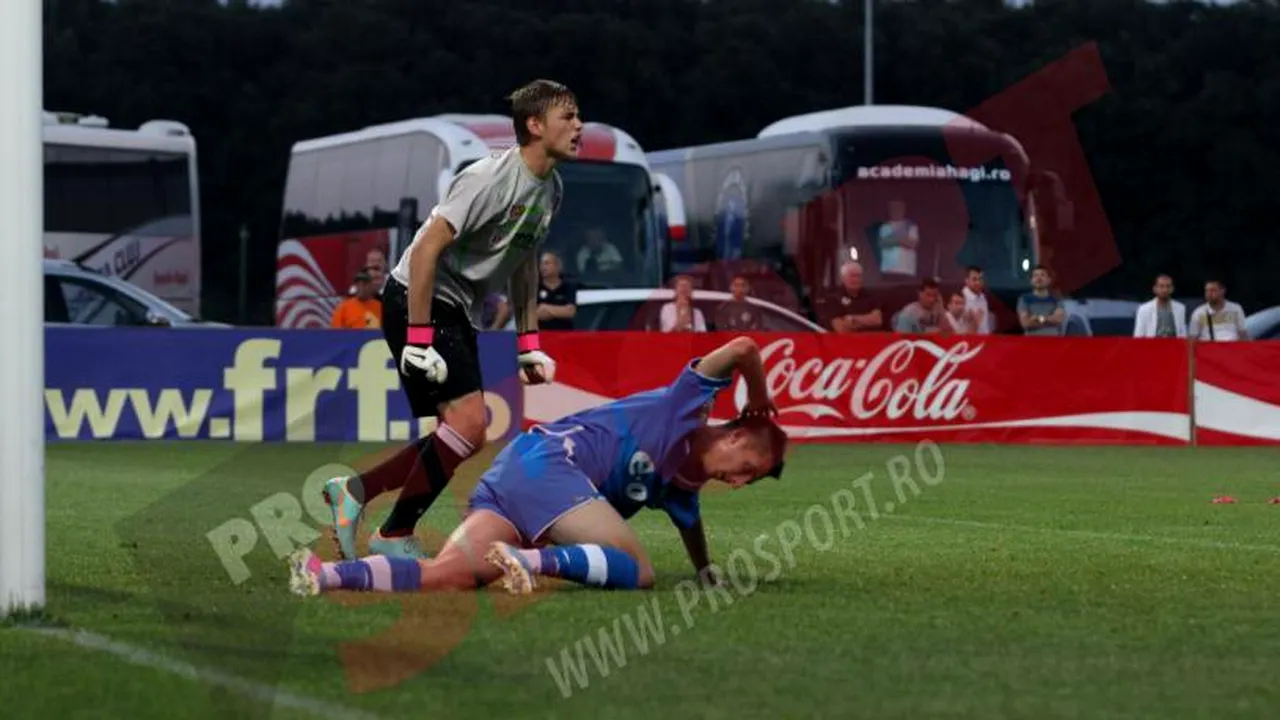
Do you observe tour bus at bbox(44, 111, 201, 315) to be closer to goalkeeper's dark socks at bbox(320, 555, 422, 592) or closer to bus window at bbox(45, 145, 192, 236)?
A: bus window at bbox(45, 145, 192, 236)

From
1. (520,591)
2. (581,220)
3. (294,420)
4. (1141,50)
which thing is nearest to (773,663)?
(520,591)

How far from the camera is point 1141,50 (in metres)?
64.6

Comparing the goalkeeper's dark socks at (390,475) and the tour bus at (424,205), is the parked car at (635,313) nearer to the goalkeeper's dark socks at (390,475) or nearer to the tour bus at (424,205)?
the tour bus at (424,205)

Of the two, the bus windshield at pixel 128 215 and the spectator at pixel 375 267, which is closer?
the spectator at pixel 375 267

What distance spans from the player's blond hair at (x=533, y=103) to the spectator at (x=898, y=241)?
69.8 ft

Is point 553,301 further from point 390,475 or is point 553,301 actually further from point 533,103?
point 533,103

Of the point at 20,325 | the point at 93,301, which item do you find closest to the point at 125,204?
the point at 93,301

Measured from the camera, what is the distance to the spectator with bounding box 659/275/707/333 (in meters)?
24.7

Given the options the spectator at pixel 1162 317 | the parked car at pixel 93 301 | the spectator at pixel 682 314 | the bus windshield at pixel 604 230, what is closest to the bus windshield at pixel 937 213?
the bus windshield at pixel 604 230

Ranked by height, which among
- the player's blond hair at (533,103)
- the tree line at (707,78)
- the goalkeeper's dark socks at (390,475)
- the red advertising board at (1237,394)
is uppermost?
the tree line at (707,78)

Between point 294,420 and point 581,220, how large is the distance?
904cm

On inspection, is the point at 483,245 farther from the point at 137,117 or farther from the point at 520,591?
the point at 137,117

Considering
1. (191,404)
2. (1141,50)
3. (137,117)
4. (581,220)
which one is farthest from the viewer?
A: (1141,50)

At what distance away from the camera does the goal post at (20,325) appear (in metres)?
7.73
